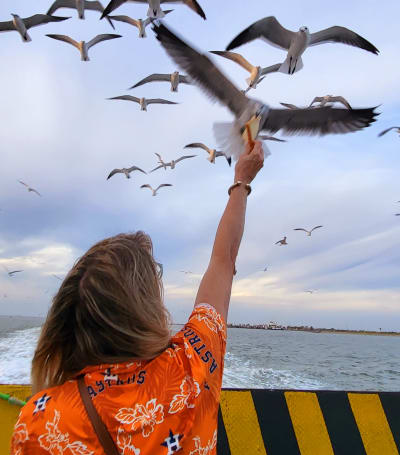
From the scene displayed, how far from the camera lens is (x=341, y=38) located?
25.1 ft

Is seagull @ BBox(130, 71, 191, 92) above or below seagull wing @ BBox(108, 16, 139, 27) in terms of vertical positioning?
below

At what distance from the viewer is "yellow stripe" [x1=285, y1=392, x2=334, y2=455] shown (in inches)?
95.9

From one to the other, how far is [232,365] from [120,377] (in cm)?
1065

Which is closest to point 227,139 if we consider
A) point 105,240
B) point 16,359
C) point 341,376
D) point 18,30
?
point 105,240

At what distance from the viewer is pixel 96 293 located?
0.99 m

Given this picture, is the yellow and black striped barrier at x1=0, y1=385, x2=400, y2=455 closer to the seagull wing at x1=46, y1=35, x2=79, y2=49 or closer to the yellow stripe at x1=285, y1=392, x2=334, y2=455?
the yellow stripe at x1=285, y1=392, x2=334, y2=455

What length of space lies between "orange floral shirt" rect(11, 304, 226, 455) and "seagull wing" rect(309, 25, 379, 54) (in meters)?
7.63

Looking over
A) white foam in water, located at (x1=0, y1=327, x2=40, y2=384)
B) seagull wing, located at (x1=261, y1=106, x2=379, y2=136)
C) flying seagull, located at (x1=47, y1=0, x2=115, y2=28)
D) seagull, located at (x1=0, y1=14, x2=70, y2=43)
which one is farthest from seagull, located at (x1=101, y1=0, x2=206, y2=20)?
white foam in water, located at (x1=0, y1=327, x2=40, y2=384)

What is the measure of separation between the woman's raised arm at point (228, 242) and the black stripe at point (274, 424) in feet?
4.63

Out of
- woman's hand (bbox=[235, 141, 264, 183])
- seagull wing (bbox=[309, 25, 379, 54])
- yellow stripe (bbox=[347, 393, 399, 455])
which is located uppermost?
seagull wing (bbox=[309, 25, 379, 54])

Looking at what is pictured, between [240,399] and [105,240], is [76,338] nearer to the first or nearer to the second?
[105,240]

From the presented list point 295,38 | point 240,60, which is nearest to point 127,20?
point 240,60

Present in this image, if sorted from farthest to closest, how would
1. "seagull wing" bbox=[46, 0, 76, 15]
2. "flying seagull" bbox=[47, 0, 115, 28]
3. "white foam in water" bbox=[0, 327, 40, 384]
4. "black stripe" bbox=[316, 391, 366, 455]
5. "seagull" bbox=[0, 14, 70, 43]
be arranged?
"seagull wing" bbox=[46, 0, 76, 15], "flying seagull" bbox=[47, 0, 115, 28], "seagull" bbox=[0, 14, 70, 43], "white foam in water" bbox=[0, 327, 40, 384], "black stripe" bbox=[316, 391, 366, 455]

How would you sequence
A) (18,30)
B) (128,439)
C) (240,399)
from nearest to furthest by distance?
(128,439) → (240,399) → (18,30)
